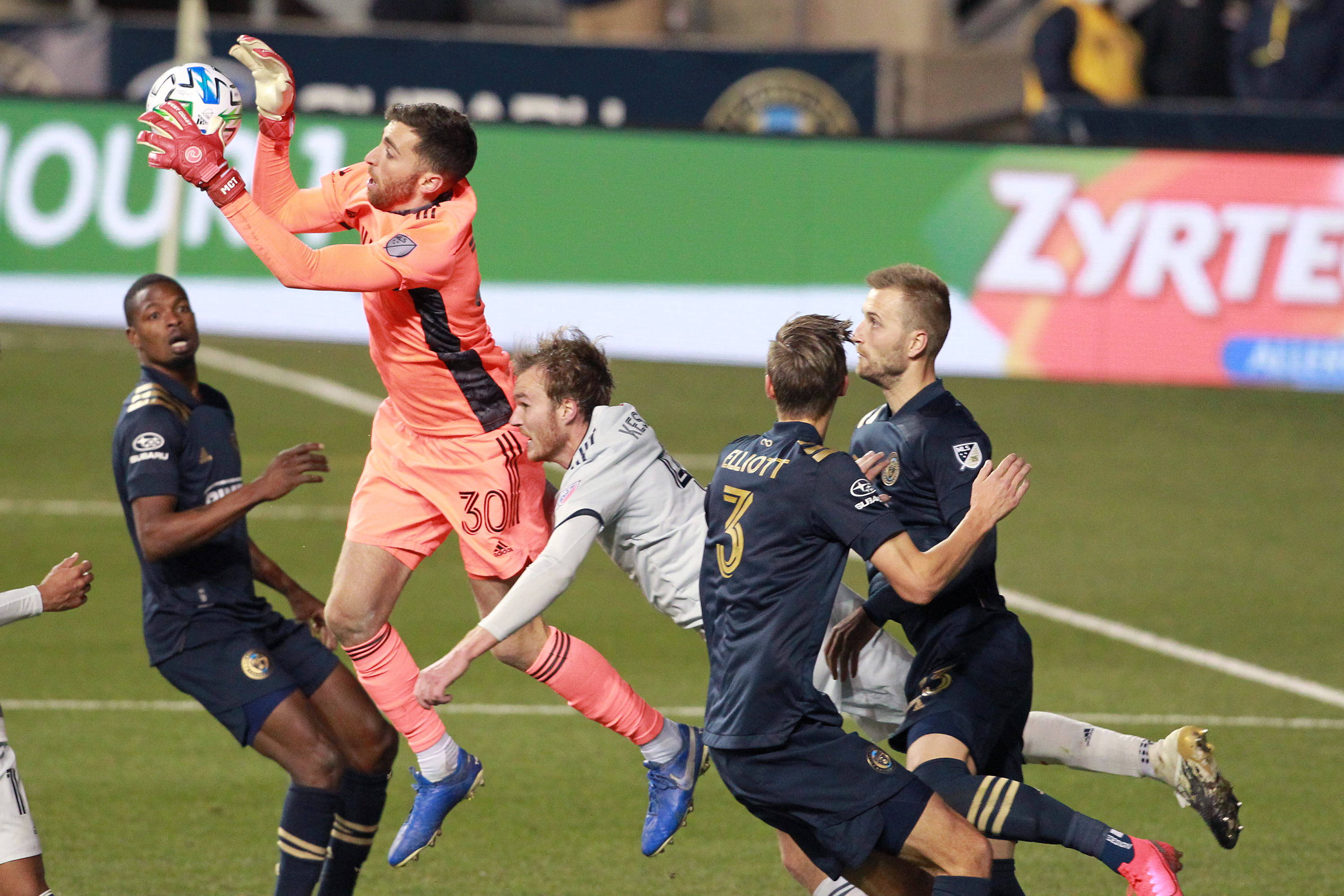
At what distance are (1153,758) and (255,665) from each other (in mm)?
2888

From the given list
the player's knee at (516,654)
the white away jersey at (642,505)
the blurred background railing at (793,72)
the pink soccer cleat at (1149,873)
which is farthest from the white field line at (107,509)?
the pink soccer cleat at (1149,873)

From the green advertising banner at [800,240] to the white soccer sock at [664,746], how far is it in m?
9.73

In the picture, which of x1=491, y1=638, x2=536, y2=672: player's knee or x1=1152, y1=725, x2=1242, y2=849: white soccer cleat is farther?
x1=491, y1=638, x2=536, y2=672: player's knee

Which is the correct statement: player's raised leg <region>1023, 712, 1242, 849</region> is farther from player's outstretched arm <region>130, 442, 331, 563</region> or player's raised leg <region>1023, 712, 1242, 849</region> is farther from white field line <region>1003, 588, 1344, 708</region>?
white field line <region>1003, 588, 1344, 708</region>

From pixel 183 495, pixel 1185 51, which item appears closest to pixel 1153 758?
pixel 183 495

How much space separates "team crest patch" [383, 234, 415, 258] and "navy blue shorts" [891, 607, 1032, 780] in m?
2.02

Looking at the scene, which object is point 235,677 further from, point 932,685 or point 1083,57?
point 1083,57

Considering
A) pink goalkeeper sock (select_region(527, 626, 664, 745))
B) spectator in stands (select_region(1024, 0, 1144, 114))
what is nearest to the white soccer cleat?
pink goalkeeper sock (select_region(527, 626, 664, 745))

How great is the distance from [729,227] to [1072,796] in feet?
29.0

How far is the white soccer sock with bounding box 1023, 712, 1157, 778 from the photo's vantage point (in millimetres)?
6125

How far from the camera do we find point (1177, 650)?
10.3 metres

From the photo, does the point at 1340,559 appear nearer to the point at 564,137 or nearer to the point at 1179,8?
the point at 564,137

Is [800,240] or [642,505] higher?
[642,505]

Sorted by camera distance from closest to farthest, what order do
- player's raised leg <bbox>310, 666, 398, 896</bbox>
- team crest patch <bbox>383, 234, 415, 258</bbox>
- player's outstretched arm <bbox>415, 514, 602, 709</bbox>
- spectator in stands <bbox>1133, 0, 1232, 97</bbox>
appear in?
player's outstretched arm <bbox>415, 514, 602, 709</bbox> → team crest patch <bbox>383, 234, 415, 258</bbox> → player's raised leg <bbox>310, 666, 398, 896</bbox> → spectator in stands <bbox>1133, 0, 1232, 97</bbox>
